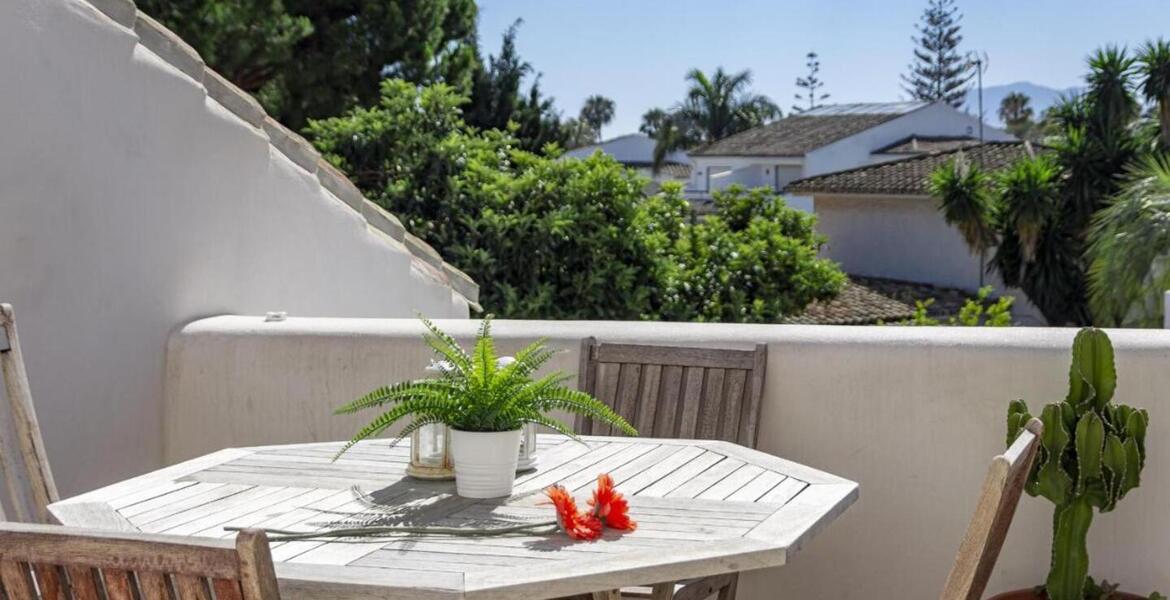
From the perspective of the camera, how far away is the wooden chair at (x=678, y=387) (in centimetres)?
393

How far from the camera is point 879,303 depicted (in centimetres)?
2680

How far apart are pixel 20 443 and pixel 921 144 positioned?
1572 inches

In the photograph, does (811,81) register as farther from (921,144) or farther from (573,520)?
(573,520)

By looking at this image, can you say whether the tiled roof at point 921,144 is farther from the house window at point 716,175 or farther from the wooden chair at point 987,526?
the wooden chair at point 987,526

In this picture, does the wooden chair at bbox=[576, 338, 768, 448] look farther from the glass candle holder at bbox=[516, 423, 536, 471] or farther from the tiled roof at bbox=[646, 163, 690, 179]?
the tiled roof at bbox=[646, 163, 690, 179]

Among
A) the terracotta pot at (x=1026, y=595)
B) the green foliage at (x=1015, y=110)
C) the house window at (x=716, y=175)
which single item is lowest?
the terracotta pot at (x=1026, y=595)

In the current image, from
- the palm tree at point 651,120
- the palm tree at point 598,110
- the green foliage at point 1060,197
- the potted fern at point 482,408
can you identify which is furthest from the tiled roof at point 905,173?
the palm tree at point 598,110

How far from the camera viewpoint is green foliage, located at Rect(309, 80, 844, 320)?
1039cm

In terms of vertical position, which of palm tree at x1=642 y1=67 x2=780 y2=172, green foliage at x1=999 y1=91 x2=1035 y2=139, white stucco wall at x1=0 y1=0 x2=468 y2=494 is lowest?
white stucco wall at x1=0 y1=0 x2=468 y2=494

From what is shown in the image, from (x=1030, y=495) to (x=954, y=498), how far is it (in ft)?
0.96

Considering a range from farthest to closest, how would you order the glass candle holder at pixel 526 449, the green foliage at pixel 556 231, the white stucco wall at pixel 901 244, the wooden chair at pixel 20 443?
the white stucco wall at pixel 901 244 < the green foliage at pixel 556 231 < the wooden chair at pixel 20 443 < the glass candle holder at pixel 526 449

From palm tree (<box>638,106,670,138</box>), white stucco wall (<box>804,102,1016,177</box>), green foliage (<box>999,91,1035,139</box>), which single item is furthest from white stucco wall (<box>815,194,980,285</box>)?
green foliage (<box>999,91,1035,139</box>)

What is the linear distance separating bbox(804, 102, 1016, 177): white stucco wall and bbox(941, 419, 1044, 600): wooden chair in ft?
126

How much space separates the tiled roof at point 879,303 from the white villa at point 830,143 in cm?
835
